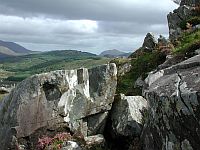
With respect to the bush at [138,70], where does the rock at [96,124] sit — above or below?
below

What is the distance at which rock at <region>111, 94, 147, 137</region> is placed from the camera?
71.1 ft

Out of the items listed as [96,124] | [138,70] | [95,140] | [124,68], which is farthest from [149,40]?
[95,140]

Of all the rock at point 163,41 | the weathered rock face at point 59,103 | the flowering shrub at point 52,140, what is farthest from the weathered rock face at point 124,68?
the flowering shrub at point 52,140

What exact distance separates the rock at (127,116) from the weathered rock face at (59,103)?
0.82m

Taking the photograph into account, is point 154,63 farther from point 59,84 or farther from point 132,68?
point 59,84

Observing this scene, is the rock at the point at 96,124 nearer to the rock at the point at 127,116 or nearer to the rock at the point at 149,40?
the rock at the point at 127,116

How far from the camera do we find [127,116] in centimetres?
2230

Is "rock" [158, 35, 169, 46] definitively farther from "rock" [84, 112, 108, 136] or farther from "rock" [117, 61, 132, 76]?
"rock" [84, 112, 108, 136]

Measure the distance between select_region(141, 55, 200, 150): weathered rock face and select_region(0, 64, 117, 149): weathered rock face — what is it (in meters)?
6.58

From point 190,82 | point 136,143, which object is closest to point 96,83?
point 136,143

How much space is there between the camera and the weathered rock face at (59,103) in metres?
22.9

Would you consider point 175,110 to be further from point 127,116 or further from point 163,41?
point 163,41

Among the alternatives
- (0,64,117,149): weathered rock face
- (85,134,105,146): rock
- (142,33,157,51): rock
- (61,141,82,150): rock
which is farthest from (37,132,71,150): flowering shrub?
(142,33,157,51): rock

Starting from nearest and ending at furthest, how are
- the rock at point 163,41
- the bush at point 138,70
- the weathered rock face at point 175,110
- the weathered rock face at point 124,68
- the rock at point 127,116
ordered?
the weathered rock face at point 175,110 → the rock at point 127,116 → the bush at point 138,70 → the weathered rock face at point 124,68 → the rock at point 163,41
